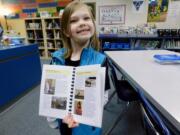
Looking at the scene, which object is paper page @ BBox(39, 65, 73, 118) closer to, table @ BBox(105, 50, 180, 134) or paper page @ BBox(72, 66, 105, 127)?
paper page @ BBox(72, 66, 105, 127)

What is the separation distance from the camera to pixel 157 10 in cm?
445

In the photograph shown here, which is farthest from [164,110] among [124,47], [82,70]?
[124,47]

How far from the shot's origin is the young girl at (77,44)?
851 millimetres

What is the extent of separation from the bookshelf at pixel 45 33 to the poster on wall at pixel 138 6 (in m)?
2.41

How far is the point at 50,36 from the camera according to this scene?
17.7 ft

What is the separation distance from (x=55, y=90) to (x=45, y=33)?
4901mm

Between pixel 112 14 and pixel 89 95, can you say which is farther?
pixel 112 14

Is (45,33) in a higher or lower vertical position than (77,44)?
higher

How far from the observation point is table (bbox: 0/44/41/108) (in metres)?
2.25

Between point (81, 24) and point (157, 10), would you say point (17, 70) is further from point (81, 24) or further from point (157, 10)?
point (157, 10)

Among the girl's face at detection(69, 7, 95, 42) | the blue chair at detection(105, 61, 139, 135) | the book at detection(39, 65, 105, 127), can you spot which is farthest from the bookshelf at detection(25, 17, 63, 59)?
the book at detection(39, 65, 105, 127)

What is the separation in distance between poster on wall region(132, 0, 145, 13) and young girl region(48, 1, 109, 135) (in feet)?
13.4

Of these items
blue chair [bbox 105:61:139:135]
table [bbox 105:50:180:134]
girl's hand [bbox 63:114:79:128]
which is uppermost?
table [bbox 105:50:180:134]

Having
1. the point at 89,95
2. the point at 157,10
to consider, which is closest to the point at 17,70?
the point at 89,95
